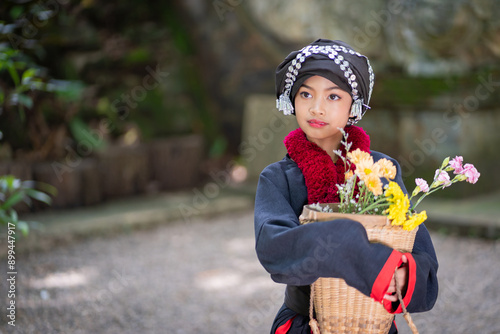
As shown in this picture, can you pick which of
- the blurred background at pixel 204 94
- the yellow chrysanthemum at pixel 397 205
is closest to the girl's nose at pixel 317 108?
the yellow chrysanthemum at pixel 397 205

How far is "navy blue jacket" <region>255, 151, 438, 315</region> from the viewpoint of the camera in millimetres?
1469

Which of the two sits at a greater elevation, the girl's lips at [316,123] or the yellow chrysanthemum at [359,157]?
the girl's lips at [316,123]

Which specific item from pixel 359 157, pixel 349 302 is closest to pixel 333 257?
pixel 349 302

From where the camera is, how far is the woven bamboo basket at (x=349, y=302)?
1.51m

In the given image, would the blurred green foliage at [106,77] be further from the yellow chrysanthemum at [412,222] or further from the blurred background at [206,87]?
the yellow chrysanthemum at [412,222]

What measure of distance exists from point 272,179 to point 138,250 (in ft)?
10.1

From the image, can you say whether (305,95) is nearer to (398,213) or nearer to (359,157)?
(359,157)

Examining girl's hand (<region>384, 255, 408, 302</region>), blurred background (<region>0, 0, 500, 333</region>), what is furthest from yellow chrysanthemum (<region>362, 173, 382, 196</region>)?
blurred background (<region>0, 0, 500, 333</region>)

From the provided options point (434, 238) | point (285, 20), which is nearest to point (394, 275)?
point (434, 238)

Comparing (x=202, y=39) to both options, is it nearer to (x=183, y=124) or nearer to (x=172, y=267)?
(x=183, y=124)

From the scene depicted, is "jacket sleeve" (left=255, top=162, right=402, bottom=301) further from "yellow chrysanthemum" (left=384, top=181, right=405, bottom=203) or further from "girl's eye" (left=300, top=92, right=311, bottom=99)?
"girl's eye" (left=300, top=92, right=311, bottom=99)

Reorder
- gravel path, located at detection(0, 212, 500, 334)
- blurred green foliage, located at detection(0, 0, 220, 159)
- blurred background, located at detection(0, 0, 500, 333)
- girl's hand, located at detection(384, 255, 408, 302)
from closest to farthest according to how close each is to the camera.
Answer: girl's hand, located at detection(384, 255, 408, 302), gravel path, located at detection(0, 212, 500, 334), blurred background, located at detection(0, 0, 500, 333), blurred green foliage, located at detection(0, 0, 220, 159)

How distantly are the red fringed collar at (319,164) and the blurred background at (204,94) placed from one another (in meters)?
→ 2.12

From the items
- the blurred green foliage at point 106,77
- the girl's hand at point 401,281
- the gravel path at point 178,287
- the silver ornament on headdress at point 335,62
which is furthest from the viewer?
the blurred green foliage at point 106,77
